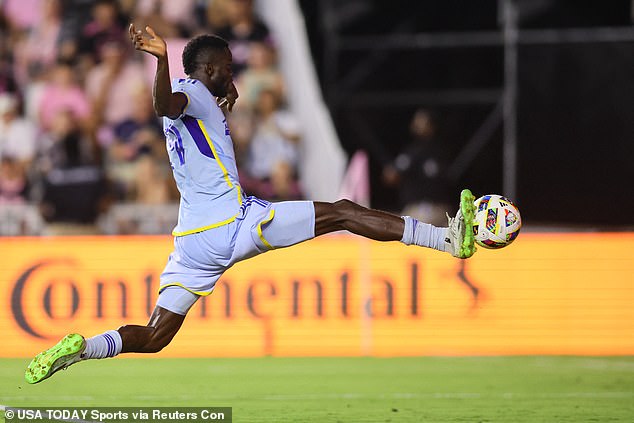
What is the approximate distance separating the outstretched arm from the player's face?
0.50 m

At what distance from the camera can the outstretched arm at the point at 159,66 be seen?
700 centimetres

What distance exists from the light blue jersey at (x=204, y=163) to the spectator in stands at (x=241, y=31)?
8.29 meters

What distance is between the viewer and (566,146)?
16656 millimetres

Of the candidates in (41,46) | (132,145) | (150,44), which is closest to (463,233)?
(150,44)

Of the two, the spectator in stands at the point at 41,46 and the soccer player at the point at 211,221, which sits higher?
the spectator in stands at the point at 41,46

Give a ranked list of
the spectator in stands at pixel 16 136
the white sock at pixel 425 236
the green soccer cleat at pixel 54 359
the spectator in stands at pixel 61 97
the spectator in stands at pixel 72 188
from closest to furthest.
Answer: the green soccer cleat at pixel 54 359 < the white sock at pixel 425 236 < the spectator in stands at pixel 72 188 < the spectator in stands at pixel 16 136 < the spectator in stands at pixel 61 97

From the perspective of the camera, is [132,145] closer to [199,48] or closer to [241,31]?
[241,31]

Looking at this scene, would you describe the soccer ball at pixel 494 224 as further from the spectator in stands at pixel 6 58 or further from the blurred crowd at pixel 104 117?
the spectator in stands at pixel 6 58

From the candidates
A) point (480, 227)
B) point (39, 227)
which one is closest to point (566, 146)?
point (39, 227)

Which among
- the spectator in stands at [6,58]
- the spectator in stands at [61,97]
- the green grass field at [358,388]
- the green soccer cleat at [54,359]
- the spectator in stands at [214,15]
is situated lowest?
the green grass field at [358,388]

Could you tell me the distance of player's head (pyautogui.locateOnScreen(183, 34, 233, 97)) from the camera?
769cm

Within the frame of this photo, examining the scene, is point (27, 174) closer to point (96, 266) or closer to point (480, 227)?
point (96, 266)

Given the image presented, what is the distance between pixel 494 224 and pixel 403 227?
55cm

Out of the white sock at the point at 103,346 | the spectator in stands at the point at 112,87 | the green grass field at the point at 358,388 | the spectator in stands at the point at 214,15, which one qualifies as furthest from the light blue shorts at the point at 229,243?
the spectator in stands at the point at 214,15
